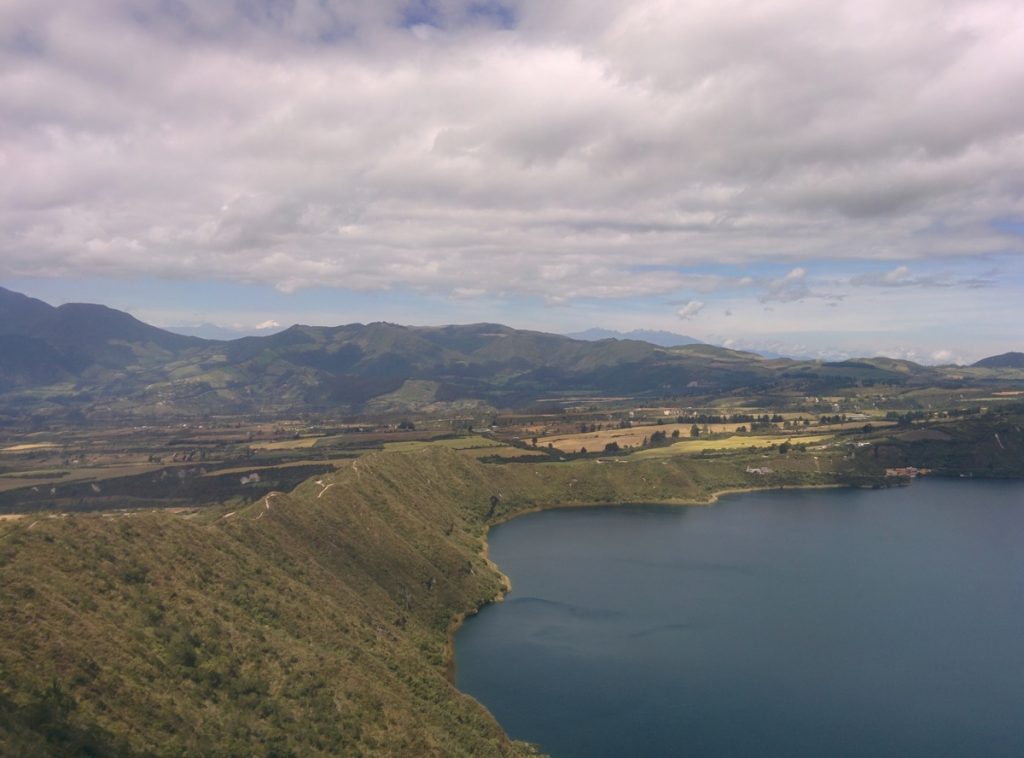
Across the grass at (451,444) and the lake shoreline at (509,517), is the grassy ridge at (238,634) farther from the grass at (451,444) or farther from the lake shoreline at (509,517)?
the grass at (451,444)

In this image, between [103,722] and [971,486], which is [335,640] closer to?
[103,722]

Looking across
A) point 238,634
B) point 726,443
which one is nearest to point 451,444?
point 726,443

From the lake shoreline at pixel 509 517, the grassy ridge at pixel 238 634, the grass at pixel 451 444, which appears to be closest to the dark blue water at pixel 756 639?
the lake shoreline at pixel 509 517

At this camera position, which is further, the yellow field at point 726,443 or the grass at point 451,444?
the grass at point 451,444

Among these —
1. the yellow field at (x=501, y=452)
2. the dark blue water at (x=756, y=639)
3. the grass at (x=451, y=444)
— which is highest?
the grass at (x=451, y=444)

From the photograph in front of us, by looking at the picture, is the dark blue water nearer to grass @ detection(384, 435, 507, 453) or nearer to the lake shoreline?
the lake shoreline

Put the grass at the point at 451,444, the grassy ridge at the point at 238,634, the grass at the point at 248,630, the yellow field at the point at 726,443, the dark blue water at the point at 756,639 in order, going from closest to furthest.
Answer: the grassy ridge at the point at 238,634 < the grass at the point at 248,630 < the dark blue water at the point at 756,639 < the yellow field at the point at 726,443 < the grass at the point at 451,444

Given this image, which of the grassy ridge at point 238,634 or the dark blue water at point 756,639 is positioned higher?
the grassy ridge at point 238,634

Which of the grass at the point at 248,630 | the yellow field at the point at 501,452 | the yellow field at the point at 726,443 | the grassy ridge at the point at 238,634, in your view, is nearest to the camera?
the grassy ridge at the point at 238,634
